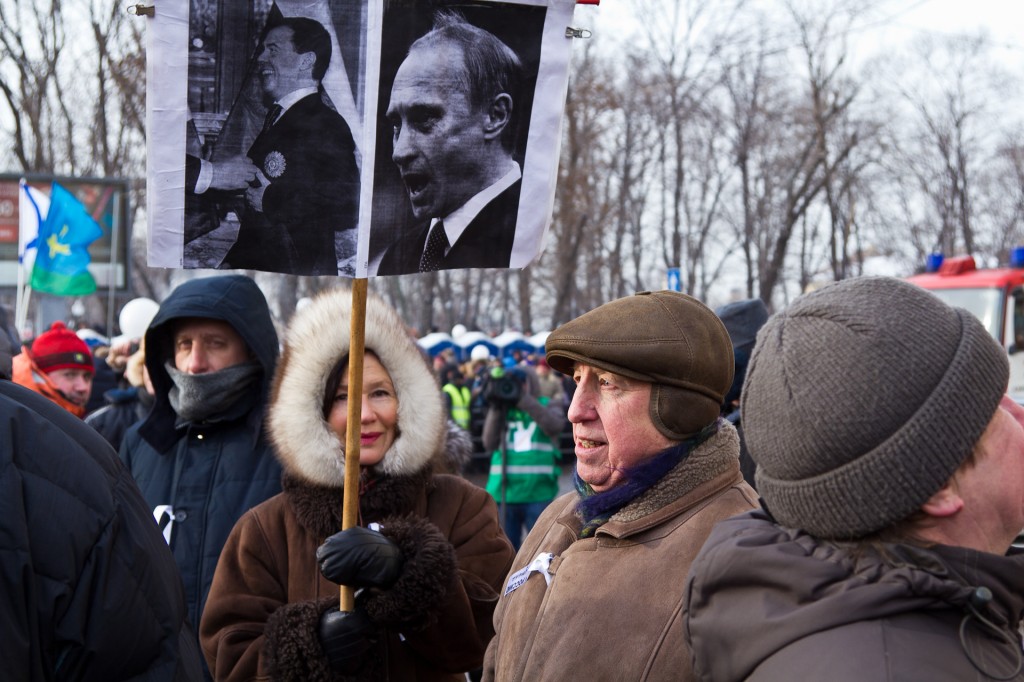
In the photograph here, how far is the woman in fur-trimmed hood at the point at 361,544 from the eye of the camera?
2783 millimetres

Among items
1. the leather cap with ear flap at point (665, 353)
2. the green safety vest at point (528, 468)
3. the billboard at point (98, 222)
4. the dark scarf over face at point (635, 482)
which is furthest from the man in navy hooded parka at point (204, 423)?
the billboard at point (98, 222)

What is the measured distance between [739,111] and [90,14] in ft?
56.1

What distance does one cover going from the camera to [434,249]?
2.74 metres

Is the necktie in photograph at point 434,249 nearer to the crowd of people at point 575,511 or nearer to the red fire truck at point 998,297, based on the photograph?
the crowd of people at point 575,511

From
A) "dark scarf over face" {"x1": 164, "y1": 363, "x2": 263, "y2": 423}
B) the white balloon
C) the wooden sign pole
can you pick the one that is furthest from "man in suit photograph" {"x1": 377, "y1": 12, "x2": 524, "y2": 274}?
the white balloon

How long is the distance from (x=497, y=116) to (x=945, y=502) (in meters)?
1.68

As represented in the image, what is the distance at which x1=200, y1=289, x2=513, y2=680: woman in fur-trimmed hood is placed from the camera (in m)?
2.78

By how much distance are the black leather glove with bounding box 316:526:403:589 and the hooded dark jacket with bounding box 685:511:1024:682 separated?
4.56ft

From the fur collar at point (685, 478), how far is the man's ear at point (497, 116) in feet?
3.34

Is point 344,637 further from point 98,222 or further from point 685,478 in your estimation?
point 98,222

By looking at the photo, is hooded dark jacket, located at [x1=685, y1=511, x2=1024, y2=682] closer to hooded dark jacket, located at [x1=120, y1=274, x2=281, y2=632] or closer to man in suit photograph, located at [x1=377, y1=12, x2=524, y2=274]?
man in suit photograph, located at [x1=377, y1=12, x2=524, y2=274]

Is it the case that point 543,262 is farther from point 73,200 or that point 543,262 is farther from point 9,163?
point 73,200

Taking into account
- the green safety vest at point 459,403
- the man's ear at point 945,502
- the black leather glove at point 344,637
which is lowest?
the green safety vest at point 459,403

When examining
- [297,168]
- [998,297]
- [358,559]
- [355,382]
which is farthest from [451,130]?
[998,297]
